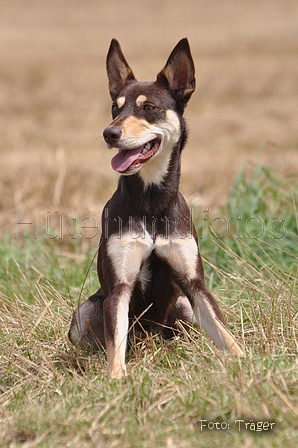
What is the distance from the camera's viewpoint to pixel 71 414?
9.48ft

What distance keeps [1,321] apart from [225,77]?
15999 mm

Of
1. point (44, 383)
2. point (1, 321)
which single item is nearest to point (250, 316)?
point (44, 383)

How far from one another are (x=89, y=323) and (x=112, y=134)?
1304mm

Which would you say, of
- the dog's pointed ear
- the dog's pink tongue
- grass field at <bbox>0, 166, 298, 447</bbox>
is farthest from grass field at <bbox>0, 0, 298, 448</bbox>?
the dog's pointed ear

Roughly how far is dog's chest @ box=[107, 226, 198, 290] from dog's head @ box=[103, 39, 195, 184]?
1.31ft

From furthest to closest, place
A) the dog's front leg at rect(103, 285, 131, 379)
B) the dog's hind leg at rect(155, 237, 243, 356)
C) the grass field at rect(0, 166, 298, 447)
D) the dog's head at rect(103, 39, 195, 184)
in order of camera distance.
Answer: the dog's hind leg at rect(155, 237, 243, 356) → the dog's head at rect(103, 39, 195, 184) → the dog's front leg at rect(103, 285, 131, 379) → the grass field at rect(0, 166, 298, 447)

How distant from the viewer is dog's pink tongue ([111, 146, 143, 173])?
3.46 m

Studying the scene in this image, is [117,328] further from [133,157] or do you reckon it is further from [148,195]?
[133,157]

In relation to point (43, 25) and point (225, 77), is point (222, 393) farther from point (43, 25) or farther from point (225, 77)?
point (43, 25)

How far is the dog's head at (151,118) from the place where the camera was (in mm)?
3441

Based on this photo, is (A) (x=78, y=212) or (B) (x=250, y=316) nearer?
(B) (x=250, y=316)

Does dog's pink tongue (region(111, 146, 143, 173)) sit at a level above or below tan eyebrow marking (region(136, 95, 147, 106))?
below

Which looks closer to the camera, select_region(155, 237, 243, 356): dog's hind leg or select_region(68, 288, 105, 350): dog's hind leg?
select_region(155, 237, 243, 356): dog's hind leg

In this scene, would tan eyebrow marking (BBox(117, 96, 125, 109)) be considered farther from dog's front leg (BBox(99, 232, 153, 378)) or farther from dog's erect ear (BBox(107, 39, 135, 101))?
dog's front leg (BBox(99, 232, 153, 378))
